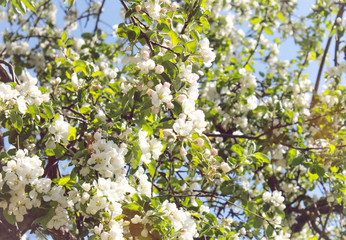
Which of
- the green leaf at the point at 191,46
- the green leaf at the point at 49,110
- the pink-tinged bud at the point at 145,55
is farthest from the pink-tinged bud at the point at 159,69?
the green leaf at the point at 49,110

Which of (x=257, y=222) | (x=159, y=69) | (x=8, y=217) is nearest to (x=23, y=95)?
(x=8, y=217)

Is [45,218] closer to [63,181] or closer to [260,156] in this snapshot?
[63,181]

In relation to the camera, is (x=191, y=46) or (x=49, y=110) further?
(x=49, y=110)

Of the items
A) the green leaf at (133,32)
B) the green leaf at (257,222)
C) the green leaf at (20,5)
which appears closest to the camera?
the green leaf at (20,5)

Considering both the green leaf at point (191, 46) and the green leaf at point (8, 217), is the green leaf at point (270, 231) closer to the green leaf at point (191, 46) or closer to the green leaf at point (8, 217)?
the green leaf at point (191, 46)

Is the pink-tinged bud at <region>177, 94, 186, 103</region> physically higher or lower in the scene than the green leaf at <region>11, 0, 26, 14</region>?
lower

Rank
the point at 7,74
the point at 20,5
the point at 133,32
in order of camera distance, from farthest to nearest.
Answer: the point at 7,74
the point at 133,32
the point at 20,5

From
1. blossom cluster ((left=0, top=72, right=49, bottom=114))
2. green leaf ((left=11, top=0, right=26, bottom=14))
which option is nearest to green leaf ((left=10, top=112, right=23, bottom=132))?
blossom cluster ((left=0, top=72, right=49, bottom=114))

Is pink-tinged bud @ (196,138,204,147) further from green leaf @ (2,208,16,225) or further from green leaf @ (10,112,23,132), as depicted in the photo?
green leaf @ (2,208,16,225)

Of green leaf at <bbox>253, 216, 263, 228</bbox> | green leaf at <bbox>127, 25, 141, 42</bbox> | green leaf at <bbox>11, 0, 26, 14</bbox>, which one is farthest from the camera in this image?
green leaf at <bbox>253, 216, 263, 228</bbox>

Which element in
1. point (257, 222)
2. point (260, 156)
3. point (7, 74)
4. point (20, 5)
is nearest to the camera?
point (20, 5)

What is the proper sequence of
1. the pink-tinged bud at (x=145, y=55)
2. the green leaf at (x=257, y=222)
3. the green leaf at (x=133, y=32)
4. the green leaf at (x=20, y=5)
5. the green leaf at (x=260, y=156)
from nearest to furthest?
the green leaf at (x=20, y=5) → the pink-tinged bud at (x=145, y=55) → the green leaf at (x=133, y=32) → the green leaf at (x=260, y=156) → the green leaf at (x=257, y=222)

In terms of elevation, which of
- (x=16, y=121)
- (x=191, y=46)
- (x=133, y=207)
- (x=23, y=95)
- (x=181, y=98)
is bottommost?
(x=133, y=207)

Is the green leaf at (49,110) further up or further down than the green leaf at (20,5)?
further down
